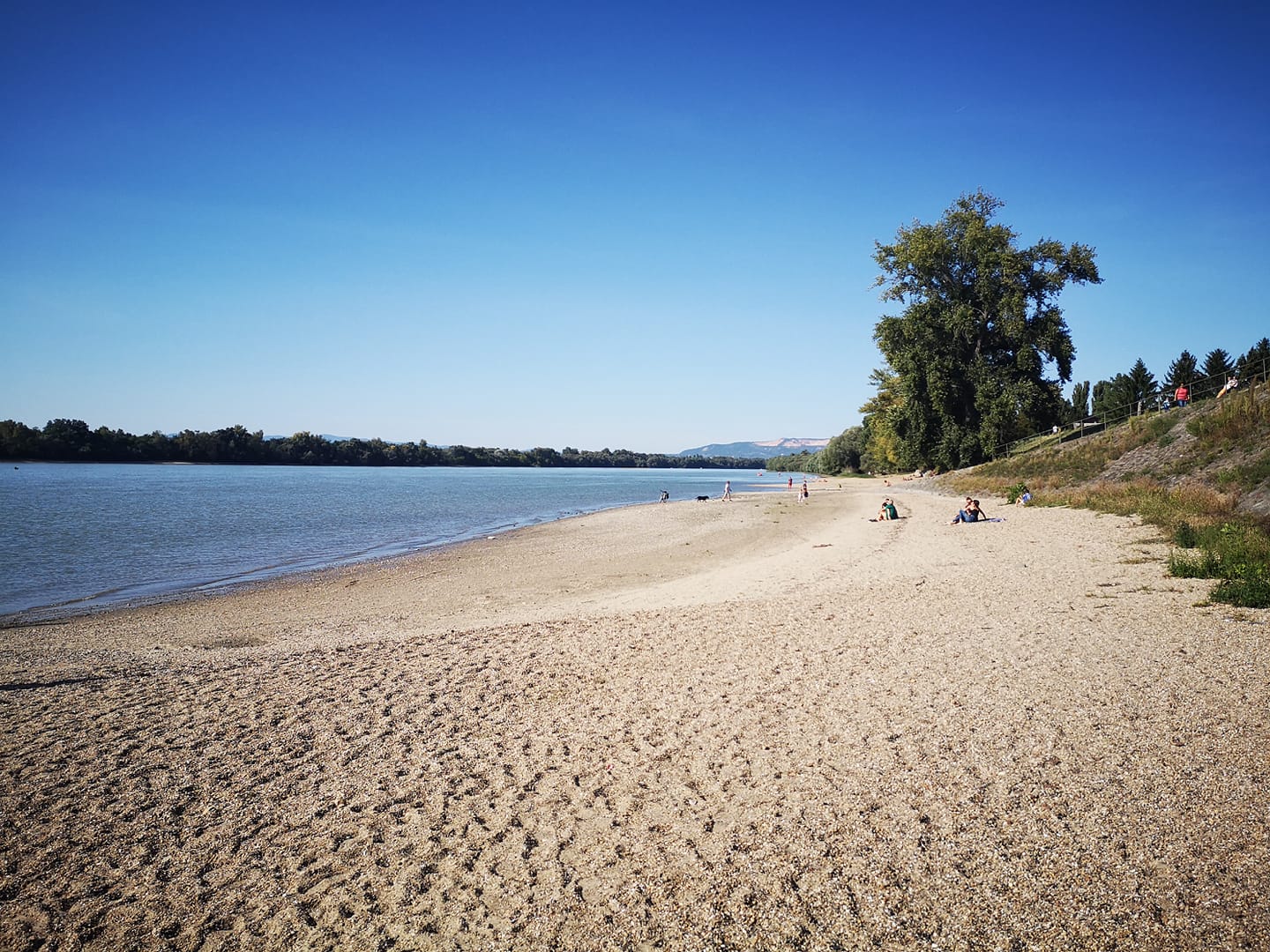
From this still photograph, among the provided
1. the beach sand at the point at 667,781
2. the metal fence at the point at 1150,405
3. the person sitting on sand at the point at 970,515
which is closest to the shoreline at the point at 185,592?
the beach sand at the point at 667,781

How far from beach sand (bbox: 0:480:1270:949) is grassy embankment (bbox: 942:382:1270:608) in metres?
1.20

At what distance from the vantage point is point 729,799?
505cm

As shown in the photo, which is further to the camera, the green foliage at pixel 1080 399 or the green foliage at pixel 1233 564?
the green foliage at pixel 1080 399

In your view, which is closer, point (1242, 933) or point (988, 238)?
point (1242, 933)

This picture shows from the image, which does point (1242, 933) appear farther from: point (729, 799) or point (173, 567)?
point (173, 567)

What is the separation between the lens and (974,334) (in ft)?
143

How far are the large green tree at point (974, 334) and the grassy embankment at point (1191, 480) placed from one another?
27.7ft

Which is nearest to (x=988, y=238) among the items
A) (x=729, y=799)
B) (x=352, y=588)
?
(x=352, y=588)

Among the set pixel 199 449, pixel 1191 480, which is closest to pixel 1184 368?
pixel 1191 480

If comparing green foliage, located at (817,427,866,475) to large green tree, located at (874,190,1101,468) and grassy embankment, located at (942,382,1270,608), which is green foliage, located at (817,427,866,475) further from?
grassy embankment, located at (942,382,1270,608)

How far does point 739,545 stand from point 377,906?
19389 mm

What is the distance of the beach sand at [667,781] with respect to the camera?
3.84 metres

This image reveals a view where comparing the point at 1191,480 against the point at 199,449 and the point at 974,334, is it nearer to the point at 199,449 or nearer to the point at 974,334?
the point at 974,334

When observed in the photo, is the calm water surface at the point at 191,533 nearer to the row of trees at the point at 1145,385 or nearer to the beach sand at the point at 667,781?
the beach sand at the point at 667,781
